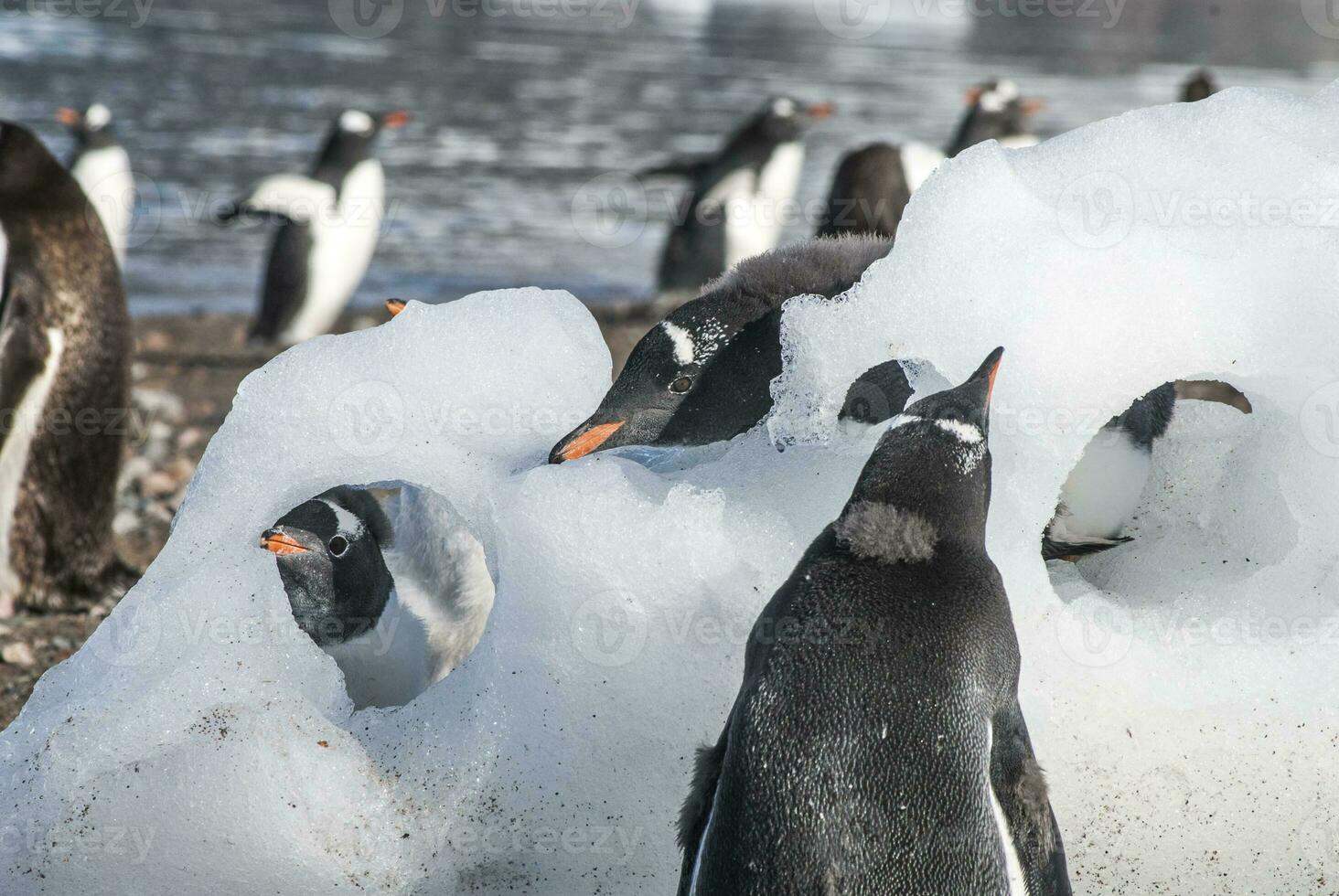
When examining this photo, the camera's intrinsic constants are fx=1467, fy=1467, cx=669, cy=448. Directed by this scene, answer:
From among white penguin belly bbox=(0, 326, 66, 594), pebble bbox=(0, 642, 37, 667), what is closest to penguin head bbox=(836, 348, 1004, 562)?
pebble bbox=(0, 642, 37, 667)

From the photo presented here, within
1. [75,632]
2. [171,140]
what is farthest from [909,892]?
[171,140]

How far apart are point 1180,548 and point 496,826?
4.26 feet

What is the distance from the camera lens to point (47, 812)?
220 cm

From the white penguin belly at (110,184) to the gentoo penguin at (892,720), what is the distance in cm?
753

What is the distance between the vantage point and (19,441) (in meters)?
4.62

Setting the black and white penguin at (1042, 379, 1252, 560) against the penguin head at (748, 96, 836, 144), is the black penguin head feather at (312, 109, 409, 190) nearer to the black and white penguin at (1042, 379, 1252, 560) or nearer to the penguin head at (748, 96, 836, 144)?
the penguin head at (748, 96, 836, 144)

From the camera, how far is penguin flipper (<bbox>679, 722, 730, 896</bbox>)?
1825mm

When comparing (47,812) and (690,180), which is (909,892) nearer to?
(47,812)

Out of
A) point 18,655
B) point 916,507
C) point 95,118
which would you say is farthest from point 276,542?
point 95,118

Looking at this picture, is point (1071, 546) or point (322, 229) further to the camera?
point (322, 229)

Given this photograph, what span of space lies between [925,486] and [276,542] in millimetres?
1117

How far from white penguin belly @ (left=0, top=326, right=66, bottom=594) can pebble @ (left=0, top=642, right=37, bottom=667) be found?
2.59 ft

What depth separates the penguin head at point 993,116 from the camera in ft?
30.2

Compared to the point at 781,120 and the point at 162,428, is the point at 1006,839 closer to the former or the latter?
the point at 162,428
